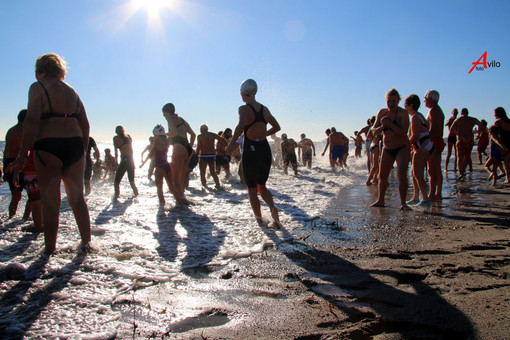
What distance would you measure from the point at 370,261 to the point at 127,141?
7489mm

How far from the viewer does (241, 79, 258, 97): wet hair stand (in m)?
4.72

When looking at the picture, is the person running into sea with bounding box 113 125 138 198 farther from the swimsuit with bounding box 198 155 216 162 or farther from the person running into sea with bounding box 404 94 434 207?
the person running into sea with bounding box 404 94 434 207

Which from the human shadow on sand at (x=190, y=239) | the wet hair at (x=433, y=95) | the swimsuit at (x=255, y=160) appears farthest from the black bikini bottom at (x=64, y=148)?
the wet hair at (x=433, y=95)

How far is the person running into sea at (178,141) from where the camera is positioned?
7.31 m

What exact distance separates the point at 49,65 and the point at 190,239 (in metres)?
2.36

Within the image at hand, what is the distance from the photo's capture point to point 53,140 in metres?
3.46

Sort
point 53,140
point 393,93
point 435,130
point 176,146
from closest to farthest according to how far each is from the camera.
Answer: point 53,140
point 393,93
point 435,130
point 176,146

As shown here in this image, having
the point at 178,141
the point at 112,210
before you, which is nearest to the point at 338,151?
the point at 178,141

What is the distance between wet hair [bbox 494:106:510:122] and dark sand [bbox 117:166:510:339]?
5005 millimetres

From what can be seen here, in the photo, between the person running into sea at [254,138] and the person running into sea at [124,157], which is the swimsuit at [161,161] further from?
the person running into sea at [254,138]

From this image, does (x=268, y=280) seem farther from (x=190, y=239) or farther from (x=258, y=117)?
(x=258, y=117)

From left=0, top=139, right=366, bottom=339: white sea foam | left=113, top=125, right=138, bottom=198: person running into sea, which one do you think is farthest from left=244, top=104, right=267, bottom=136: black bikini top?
left=113, top=125, right=138, bottom=198: person running into sea

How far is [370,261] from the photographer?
3.15 m

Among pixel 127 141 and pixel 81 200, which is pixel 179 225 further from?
pixel 127 141
